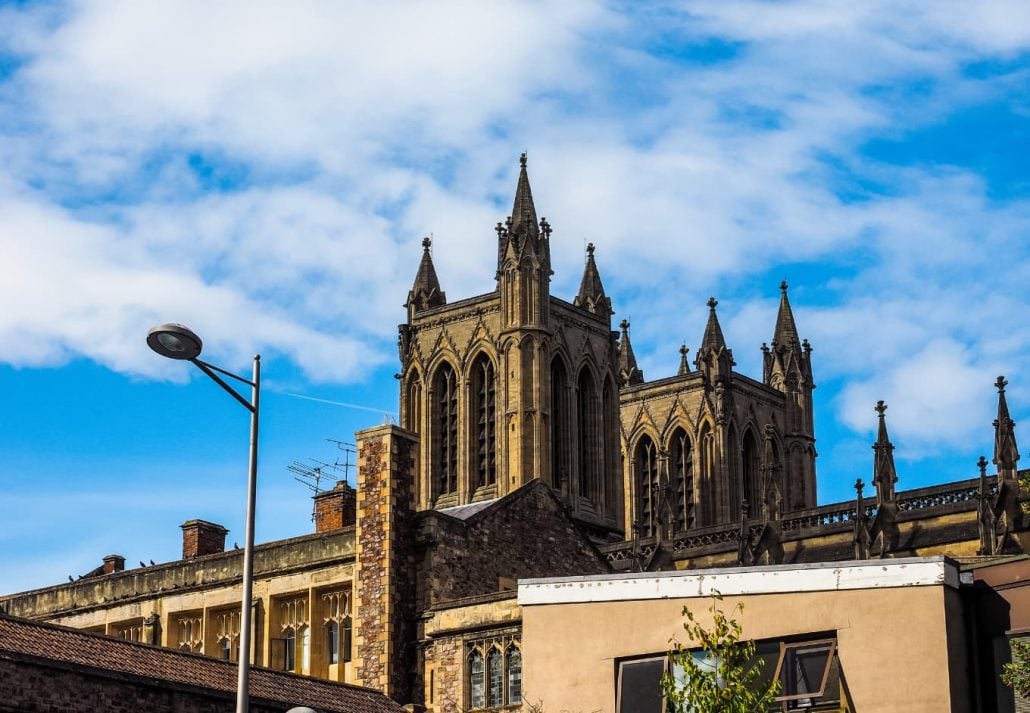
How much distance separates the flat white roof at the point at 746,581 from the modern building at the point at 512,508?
46 cm

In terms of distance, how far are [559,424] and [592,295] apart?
924cm

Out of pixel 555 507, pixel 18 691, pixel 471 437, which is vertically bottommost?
pixel 18 691

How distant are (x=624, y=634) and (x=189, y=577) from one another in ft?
85.1

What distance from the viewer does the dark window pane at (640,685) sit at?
24.6 metres

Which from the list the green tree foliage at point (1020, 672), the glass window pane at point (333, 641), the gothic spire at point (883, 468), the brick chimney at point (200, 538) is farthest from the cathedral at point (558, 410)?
the green tree foliage at point (1020, 672)

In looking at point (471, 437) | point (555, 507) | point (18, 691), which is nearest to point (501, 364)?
point (471, 437)

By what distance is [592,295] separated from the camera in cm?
9475

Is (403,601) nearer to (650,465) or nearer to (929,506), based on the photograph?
(929,506)

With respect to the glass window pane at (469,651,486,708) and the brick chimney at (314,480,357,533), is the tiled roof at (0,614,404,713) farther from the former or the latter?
the brick chimney at (314,480,357,533)

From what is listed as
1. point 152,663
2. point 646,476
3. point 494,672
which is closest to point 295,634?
point 494,672

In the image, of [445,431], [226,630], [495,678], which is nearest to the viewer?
[495,678]

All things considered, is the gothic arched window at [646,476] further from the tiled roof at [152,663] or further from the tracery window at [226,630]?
the tiled roof at [152,663]

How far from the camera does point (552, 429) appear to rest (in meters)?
87.5

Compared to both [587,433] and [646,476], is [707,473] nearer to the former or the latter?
[646,476]
